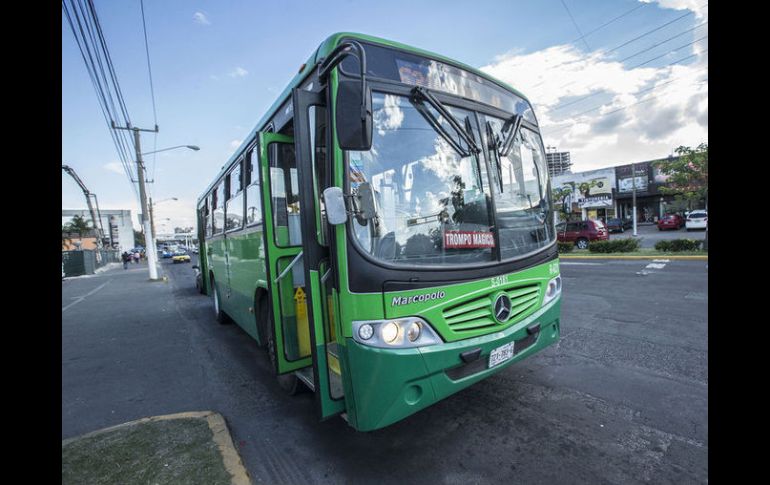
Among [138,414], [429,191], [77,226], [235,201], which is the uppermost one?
[77,226]

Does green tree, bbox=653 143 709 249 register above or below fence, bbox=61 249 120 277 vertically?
above

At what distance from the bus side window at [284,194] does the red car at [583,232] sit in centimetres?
2087

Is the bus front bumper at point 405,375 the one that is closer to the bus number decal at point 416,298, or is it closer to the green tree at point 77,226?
the bus number decal at point 416,298

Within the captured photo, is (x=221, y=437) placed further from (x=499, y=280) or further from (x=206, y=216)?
(x=206, y=216)

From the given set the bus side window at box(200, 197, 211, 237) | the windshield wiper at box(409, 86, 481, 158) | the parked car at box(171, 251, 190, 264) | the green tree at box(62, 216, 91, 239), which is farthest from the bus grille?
the green tree at box(62, 216, 91, 239)

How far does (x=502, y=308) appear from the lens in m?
3.06

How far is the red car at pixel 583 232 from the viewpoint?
72.4ft

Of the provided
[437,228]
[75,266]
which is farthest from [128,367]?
[75,266]

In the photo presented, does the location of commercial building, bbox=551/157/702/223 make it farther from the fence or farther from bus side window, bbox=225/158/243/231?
the fence

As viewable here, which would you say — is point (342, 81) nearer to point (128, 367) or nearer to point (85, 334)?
point (128, 367)

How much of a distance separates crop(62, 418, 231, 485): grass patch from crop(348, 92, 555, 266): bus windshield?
6.82ft

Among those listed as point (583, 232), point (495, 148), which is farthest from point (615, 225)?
point (495, 148)

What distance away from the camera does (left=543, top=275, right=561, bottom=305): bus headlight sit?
3644mm

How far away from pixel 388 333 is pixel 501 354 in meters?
1.09
